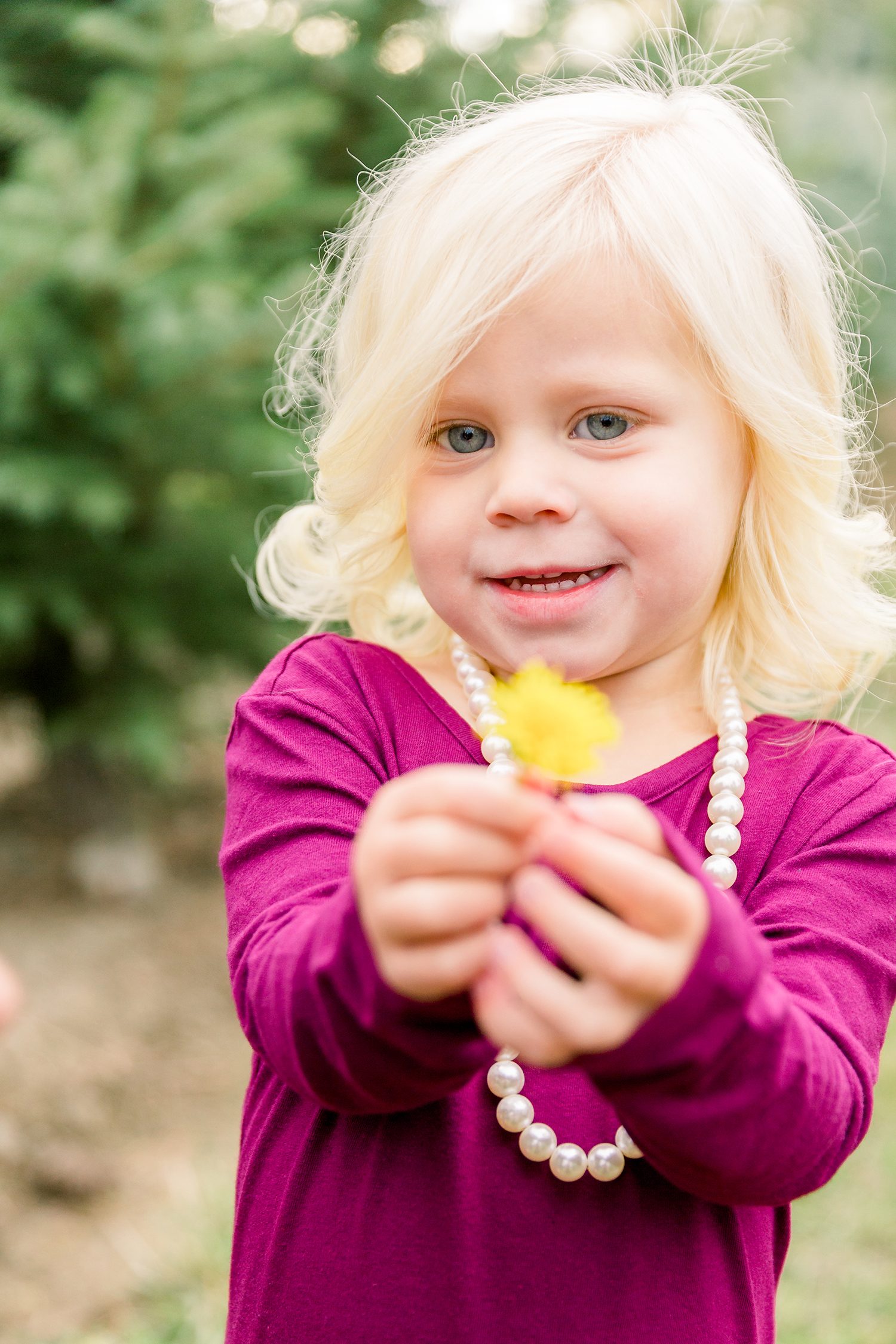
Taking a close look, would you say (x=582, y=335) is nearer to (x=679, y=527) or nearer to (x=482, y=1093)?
(x=679, y=527)

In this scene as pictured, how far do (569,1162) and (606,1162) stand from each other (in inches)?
1.2

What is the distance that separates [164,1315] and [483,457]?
170 centimetres

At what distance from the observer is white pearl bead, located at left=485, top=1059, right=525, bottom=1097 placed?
3.10ft

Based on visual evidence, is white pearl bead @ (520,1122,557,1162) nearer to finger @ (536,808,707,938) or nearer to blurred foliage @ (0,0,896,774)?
finger @ (536,808,707,938)

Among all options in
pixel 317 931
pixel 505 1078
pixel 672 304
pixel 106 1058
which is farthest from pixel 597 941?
pixel 106 1058

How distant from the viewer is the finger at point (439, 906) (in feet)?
1.95

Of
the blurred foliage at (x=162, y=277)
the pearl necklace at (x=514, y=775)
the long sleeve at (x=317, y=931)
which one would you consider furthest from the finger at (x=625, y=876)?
the blurred foliage at (x=162, y=277)

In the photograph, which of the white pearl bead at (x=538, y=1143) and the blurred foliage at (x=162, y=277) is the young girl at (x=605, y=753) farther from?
the blurred foliage at (x=162, y=277)

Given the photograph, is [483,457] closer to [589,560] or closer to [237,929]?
[589,560]

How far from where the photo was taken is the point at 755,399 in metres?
1.06

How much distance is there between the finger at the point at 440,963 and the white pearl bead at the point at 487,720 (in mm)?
426

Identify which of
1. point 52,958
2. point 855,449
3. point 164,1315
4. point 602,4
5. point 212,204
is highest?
point 602,4

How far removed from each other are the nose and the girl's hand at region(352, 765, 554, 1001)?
0.38m

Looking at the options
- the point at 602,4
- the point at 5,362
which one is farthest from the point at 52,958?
the point at 602,4
